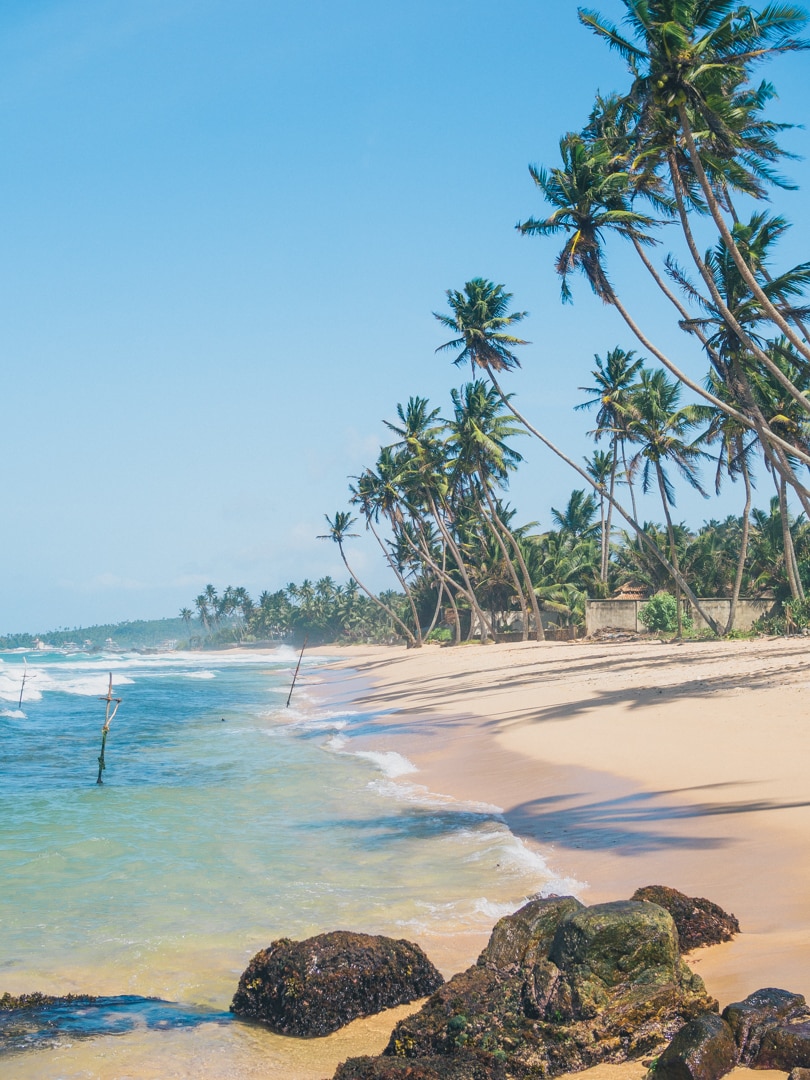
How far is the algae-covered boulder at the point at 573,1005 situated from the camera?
451 cm

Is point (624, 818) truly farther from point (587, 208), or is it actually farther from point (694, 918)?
point (587, 208)

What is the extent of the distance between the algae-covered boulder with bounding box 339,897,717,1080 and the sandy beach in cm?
63

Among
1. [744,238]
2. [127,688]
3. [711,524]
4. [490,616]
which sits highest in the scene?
[744,238]

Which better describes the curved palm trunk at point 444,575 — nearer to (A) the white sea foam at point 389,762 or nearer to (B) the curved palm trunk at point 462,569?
(B) the curved palm trunk at point 462,569

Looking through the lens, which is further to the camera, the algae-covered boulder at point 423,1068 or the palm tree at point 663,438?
the palm tree at point 663,438

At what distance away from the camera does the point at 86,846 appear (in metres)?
11.4

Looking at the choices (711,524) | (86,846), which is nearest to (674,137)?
(86,846)

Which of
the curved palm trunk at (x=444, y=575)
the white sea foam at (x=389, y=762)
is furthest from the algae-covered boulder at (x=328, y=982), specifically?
the curved palm trunk at (x=444, y=575)

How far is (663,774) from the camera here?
12.0m

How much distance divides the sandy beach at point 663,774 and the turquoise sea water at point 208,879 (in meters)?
0.78

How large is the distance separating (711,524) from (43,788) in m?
58.3

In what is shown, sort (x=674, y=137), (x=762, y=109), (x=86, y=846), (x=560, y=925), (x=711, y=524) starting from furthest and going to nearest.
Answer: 1. (x=711, y=524)
2. (x=762, y=109)
3. (x=674, y=137)
4. (x=86, y=846)
5. (x=560, y=925)

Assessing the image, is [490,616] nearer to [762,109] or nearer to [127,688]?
[127,688]

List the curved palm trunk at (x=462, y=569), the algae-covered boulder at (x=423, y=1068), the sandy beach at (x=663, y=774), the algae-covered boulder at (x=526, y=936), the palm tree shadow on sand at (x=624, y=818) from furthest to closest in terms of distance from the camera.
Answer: the curved palm trunk at (x=462, y=569)
the palm tree shadow on sand at (x=624, y=818)
the sandy beach at (x=663, y=774)
the algae-covered boulder at (x=526, y=936)
the algae-covered boulder at (x=423, y=1068)
